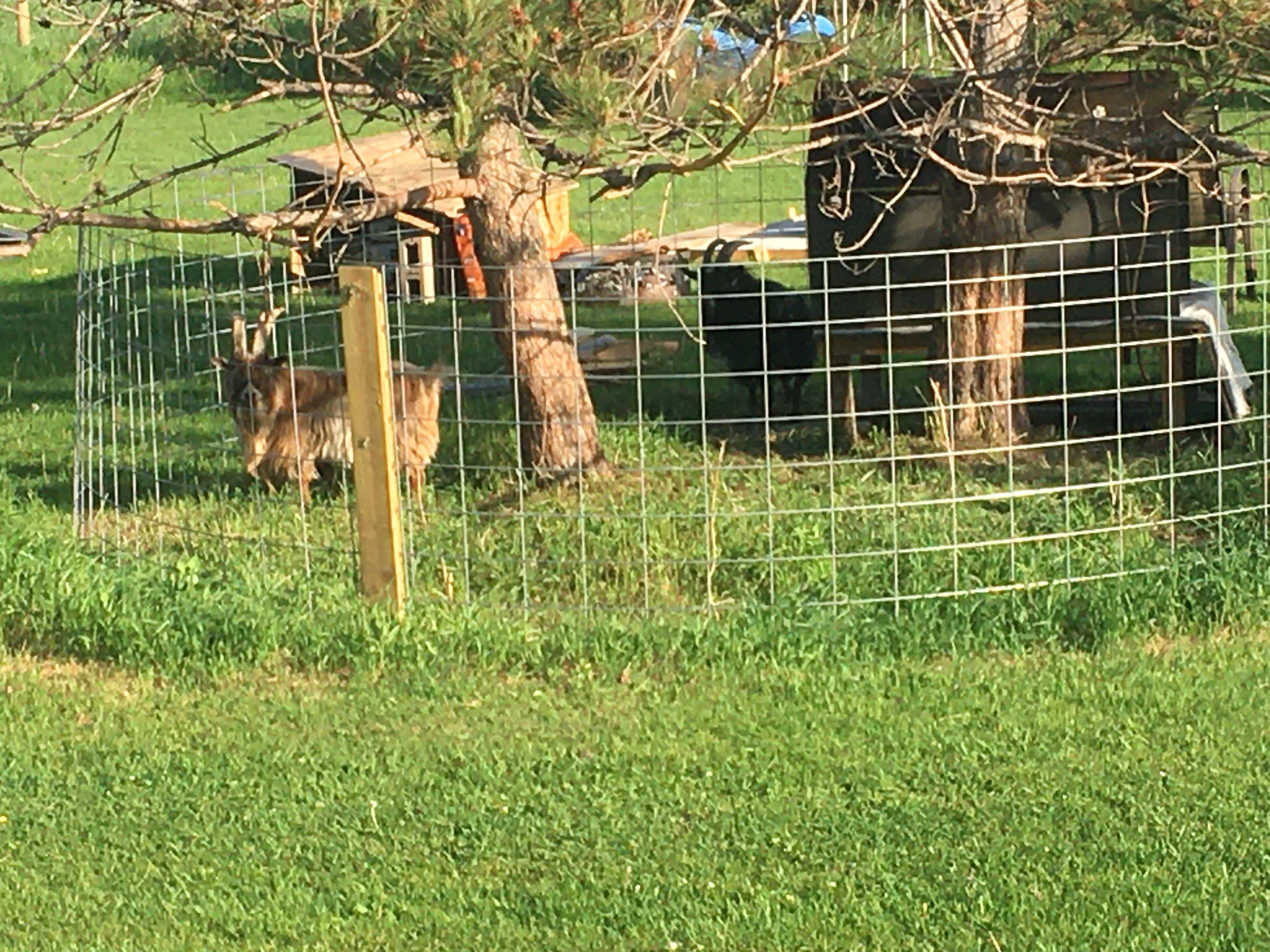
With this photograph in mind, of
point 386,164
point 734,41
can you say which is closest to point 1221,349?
point 734,41

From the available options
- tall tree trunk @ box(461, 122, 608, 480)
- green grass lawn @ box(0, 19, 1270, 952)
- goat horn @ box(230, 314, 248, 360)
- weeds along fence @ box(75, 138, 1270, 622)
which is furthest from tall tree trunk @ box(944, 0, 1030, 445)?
goat horn @ box(230, 314, 248, 360)

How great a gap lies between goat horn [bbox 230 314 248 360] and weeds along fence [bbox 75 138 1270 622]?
0.12m

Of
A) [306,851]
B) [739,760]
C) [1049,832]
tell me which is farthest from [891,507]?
[306,851]

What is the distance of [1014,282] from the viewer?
9422mm

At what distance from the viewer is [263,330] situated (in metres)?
9.47

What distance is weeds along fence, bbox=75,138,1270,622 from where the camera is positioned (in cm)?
746

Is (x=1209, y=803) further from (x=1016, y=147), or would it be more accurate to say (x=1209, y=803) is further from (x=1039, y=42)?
(x=1016, y=147)

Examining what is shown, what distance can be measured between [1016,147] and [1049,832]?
191 inches

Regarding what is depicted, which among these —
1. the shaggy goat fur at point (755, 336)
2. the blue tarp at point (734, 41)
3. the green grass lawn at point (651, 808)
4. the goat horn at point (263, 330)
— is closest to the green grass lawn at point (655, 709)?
the green grass lawn at point (651, 808)

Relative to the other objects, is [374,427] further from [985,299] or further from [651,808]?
[985,299]

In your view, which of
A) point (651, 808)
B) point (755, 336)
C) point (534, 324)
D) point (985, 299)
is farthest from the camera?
point (755, 336)

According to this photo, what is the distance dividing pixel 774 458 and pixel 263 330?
2.58 meters

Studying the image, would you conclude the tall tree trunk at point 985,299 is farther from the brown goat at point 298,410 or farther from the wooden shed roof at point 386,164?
the wooden shed roof at point 386,164

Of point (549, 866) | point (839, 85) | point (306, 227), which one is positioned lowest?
point (549, 866)
